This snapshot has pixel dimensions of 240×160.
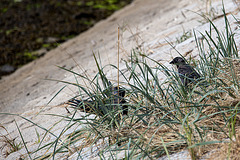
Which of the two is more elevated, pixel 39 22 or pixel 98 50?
pixel 39 22

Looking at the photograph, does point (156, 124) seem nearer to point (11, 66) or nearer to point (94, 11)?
point (11, 66)

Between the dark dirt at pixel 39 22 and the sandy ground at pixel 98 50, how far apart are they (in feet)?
0.98

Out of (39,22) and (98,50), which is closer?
(98,50)

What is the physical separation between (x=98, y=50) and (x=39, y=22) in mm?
3878

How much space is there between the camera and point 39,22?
5836 mm

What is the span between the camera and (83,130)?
1773 mm

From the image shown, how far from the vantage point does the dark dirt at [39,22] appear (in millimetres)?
4950

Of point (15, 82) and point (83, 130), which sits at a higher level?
point (15, 82)

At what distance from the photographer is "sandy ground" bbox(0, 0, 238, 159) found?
2859mm

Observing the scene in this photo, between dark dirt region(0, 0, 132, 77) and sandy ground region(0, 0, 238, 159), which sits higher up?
dark dirt region(0, 0, 132, 77)

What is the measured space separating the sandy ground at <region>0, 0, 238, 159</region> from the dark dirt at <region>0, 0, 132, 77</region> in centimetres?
30

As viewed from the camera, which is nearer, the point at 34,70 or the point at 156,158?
the point at 156,158

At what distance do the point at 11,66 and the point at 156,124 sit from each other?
3.68m

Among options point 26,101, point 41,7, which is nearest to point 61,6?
point 41,7
